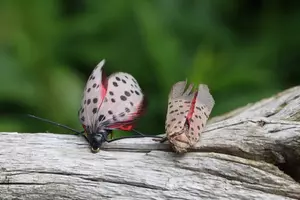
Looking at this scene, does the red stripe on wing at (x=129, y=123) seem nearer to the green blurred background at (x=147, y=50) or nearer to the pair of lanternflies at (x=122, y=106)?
the pair of lanternflies at (x=122, y=106)

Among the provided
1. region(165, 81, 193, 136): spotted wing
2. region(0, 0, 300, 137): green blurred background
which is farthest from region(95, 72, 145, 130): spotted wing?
region(0, 0, 300, 137): green blurred background

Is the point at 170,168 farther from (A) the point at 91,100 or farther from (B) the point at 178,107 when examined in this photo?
(A) the point at 91,100

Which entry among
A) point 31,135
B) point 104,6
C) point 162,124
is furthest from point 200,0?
point 31,135

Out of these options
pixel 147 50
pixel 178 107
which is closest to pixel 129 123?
pixel 178 107

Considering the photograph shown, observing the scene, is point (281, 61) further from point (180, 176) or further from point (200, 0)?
point (180, 176)

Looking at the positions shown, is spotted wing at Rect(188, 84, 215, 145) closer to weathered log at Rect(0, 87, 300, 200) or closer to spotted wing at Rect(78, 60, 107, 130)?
weathered log at Rect(0, 87, 300, 200)

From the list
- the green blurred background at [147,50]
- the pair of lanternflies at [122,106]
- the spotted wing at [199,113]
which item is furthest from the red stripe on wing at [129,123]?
the green blurred background at [147,50]
